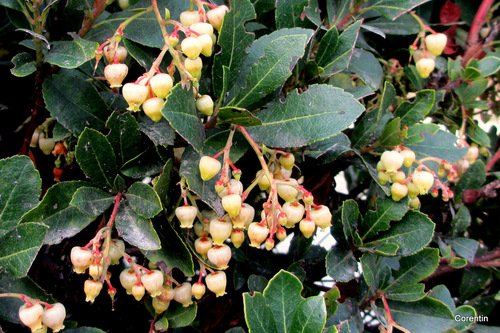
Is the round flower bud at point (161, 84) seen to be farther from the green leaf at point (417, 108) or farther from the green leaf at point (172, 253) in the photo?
the green leaf at point (417, 108)

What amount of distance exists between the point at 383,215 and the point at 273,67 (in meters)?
0.43

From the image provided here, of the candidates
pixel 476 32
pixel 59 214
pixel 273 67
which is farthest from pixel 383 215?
pixel 476 32

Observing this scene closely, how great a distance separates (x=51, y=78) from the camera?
0.89 metres

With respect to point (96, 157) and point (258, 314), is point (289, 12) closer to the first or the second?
point (96, 157)

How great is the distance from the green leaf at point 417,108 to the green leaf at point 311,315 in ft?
1.64

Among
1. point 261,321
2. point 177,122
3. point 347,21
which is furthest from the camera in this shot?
point 347,21

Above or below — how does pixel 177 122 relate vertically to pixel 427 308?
above

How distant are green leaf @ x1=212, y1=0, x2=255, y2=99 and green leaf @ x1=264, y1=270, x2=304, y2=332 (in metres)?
0.36

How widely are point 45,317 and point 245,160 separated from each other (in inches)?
19.9

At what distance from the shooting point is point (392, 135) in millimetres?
1011

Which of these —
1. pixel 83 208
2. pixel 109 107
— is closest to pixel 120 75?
pixel 109 107

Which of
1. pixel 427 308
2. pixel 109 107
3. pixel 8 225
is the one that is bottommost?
pixel 427 308

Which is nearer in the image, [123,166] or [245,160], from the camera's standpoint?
[123,166]

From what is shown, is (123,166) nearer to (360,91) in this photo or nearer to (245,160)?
(245,160)
